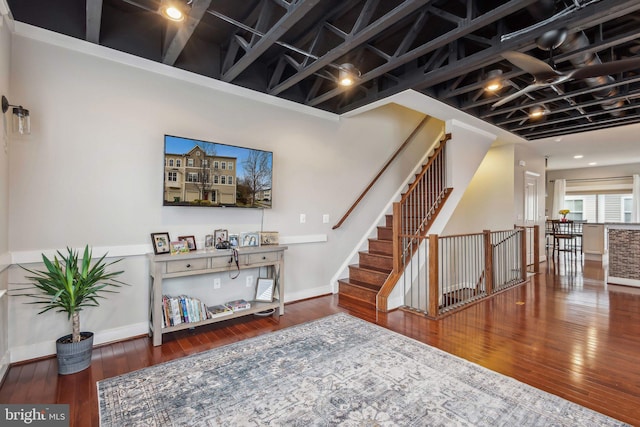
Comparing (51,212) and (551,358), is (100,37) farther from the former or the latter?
(551,358)

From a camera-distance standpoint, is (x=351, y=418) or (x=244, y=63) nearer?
(x=351, y=418)

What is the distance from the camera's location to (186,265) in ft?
9.56

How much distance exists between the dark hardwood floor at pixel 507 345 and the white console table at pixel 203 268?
16 centimetres

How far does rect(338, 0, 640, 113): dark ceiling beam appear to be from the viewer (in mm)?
2144

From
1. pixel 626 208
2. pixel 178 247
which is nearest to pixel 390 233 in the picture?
pixel 178 247

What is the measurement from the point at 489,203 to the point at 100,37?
23.4 feet

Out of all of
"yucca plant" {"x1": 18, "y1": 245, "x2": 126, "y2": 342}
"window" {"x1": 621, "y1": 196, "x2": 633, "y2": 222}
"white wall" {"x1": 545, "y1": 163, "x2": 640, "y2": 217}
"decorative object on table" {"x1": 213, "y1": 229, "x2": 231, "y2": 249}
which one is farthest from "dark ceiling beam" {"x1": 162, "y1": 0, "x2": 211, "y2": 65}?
"window" {"x1": 621, "y1": 196, "x2": 633, "y2": 222}

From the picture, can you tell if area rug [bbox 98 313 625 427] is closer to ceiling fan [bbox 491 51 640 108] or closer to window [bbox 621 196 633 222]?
ceiling fan [bbox 491 51 640 108]

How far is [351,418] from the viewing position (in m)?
1.83

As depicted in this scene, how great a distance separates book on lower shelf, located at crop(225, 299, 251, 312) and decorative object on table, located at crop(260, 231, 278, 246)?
0.71 m

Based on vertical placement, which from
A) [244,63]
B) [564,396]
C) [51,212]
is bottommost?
[564,396]

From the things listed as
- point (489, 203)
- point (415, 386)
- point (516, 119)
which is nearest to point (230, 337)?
point (415, 386)

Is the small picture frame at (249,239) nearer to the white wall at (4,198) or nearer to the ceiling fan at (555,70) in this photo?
the white wall at (4,198)

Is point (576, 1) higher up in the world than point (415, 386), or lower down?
higher up
